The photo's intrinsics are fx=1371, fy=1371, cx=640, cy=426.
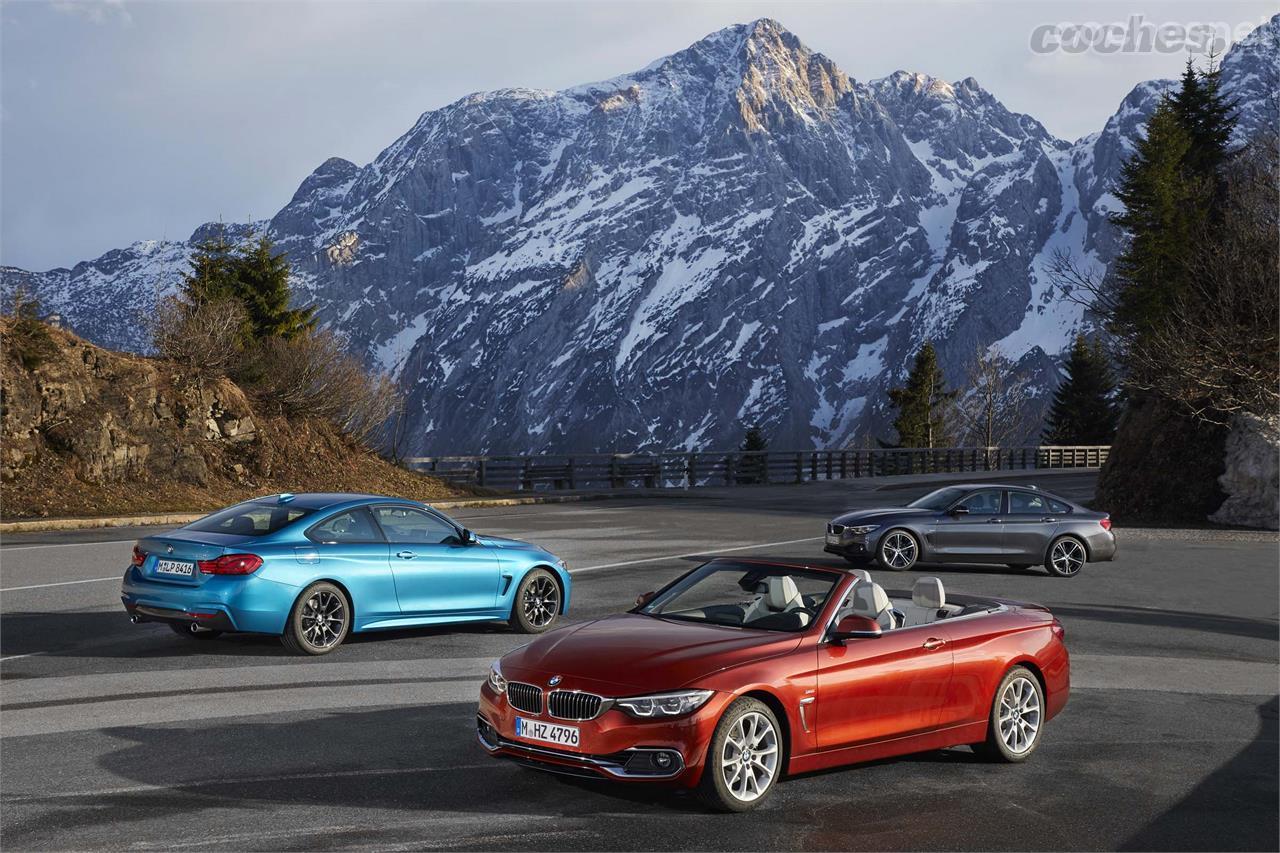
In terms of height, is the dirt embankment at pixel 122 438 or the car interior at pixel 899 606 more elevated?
the dirt embankment at pixel 122 438

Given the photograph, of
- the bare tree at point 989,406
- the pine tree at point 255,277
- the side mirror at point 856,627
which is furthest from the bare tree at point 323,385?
the bare tree at point 989,406

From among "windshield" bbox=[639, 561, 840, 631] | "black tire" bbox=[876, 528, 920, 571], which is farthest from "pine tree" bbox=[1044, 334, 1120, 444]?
"windshield" bbox=[639, 561, 840, 631]

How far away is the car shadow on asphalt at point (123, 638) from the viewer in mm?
12219

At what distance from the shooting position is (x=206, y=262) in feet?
142

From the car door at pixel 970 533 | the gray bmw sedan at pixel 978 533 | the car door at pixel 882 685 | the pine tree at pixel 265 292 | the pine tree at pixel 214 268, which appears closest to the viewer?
the car door at pixel 882 685

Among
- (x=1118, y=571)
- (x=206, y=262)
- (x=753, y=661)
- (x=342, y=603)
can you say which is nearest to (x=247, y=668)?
(x=342, y=603)

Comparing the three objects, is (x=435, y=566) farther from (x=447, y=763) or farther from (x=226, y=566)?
(x=447, y=763)

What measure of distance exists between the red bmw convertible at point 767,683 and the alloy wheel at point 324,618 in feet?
15.8

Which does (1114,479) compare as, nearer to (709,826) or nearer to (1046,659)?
(1046,659)

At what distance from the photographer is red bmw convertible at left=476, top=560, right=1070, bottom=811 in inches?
269

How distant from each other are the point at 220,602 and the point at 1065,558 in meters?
13.9

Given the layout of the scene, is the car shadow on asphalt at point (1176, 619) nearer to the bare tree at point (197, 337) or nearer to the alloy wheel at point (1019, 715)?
the alloy wheel at point (1019, 715)

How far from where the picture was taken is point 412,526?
13.0 metres

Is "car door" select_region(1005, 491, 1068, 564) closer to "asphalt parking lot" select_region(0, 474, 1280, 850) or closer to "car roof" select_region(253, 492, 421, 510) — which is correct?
"asphalt parking lot" select_region(0, 474, 1280, 850)
